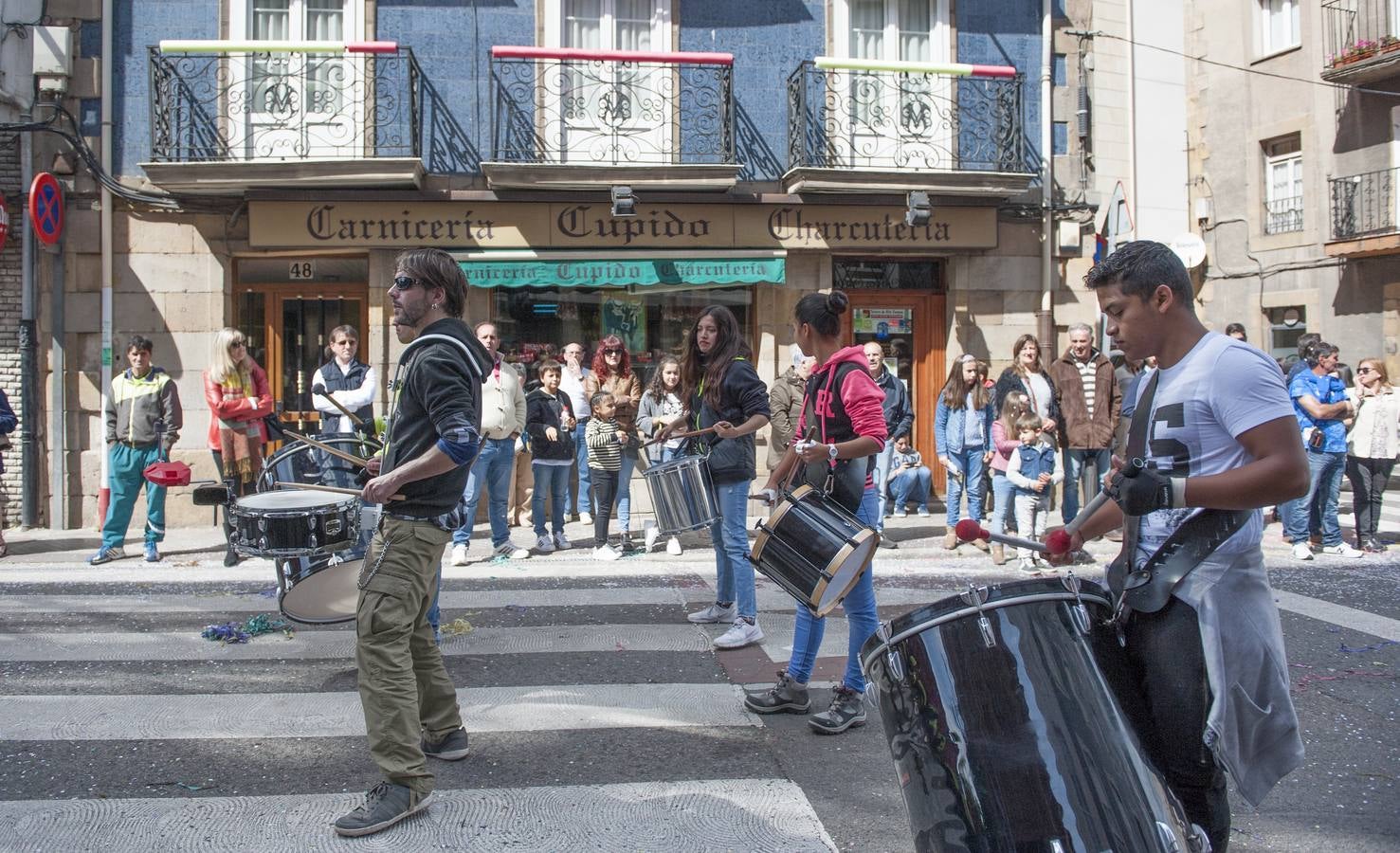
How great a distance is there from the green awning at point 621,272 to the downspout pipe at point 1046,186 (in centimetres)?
325

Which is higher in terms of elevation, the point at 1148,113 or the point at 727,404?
the point at 1148,113

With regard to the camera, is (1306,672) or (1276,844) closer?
(1276,844)

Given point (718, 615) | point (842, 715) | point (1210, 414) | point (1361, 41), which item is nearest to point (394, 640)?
point (842, 715)

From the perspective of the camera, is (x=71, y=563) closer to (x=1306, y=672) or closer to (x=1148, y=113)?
(x=1306, y=672)

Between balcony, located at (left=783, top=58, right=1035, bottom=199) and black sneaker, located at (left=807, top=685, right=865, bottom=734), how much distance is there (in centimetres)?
893

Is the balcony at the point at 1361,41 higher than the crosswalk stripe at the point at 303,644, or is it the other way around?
the balcony at the point at 1361,41

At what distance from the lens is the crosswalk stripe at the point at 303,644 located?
6.03 m

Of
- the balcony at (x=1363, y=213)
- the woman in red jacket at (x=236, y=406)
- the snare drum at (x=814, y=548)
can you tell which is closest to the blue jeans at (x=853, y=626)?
the snare drum at (x=814, y=548)

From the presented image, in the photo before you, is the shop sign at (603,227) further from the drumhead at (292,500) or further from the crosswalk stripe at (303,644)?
the drumhead at (292,500)

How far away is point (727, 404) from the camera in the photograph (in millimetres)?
6332

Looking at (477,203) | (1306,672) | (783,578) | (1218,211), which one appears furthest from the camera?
(1218,211)

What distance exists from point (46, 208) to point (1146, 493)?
38.7 feet

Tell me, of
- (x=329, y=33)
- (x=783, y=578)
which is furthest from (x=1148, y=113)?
(x=783, y=578)

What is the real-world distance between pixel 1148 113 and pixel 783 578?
12.4m
